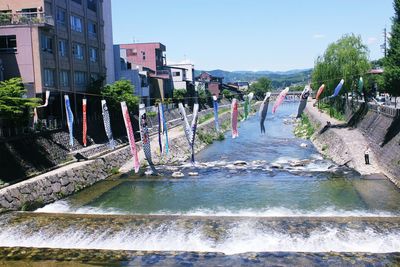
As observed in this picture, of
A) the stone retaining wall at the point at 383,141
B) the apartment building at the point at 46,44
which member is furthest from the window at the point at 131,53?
the stone retaining wall at the point at 383,141

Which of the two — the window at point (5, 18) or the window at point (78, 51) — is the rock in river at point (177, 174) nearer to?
the window at point (78, 51)

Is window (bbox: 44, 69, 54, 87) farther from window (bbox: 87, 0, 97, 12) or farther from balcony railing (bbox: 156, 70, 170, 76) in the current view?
balcony railing (bbox: 156, 70, 170, 76)

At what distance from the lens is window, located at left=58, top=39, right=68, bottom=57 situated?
40441 mm

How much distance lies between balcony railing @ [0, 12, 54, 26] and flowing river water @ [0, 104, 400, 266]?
47.8 feet

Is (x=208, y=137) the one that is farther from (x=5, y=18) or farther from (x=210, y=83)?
(x=210, y=83)

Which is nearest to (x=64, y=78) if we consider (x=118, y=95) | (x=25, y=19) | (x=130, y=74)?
(x=118, y=95)

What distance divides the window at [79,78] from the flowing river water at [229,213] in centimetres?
1387

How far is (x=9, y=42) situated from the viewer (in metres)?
36.8

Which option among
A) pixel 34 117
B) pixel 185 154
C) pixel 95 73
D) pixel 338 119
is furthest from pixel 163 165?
pixel 338 119

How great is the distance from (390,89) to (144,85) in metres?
40.0

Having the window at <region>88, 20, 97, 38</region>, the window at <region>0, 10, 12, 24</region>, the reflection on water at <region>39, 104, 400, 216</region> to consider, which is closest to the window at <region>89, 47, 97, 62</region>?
the window at <region>88, 20, 97, 38</region>

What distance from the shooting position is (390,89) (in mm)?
31672

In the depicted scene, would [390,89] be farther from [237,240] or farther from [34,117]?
[34,117]

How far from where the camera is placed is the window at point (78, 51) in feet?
144
